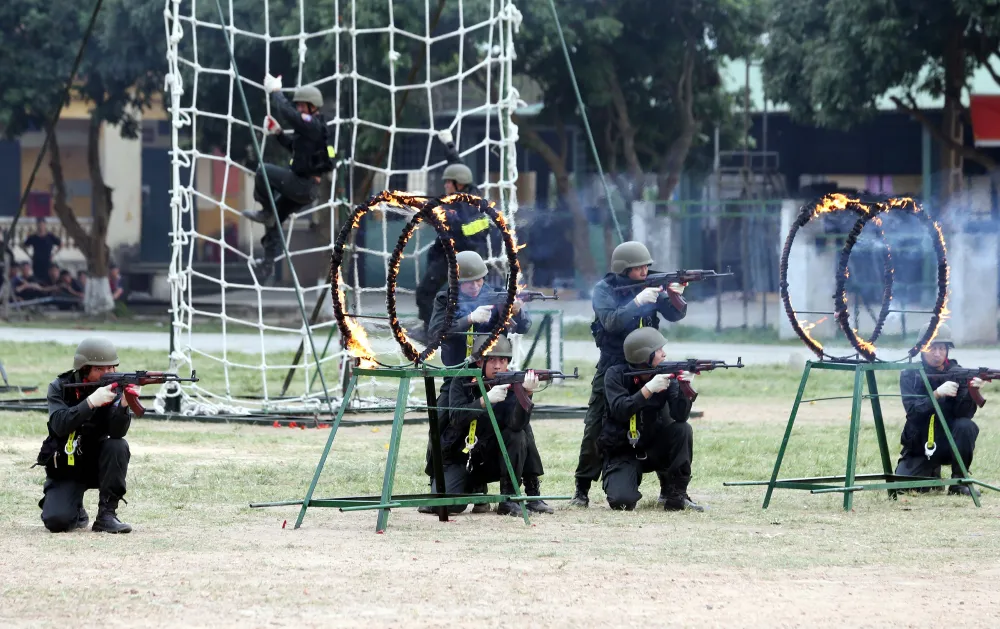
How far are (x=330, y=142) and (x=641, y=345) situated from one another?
7627 millimetres

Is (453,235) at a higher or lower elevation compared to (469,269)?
higher

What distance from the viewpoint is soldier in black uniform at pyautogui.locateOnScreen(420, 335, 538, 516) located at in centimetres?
991

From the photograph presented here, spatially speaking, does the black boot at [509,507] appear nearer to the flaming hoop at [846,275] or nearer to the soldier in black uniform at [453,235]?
the flaming hoop at [846,275]

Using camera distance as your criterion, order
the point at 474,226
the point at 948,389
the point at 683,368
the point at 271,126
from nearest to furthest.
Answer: the point at 683,368 → the point at 948,389 → the point at 474,226 → the point at 271,126

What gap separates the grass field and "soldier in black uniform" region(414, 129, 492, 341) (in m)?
1.80

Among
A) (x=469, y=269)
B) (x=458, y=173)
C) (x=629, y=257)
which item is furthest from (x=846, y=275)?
(x=458, y=173)

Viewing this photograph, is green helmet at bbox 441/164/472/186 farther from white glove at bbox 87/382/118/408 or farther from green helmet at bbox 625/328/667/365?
white glove at bbox 87/382/118/408

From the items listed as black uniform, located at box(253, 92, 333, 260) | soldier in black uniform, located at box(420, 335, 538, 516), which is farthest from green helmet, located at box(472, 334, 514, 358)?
black uniform, located at box(253, 92, 333, 260)

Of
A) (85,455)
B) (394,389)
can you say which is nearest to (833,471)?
(85,455)

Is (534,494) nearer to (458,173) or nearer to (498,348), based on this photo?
(498,348)

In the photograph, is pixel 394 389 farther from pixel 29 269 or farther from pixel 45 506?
pixel 29 269

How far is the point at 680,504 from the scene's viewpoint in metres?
9.98

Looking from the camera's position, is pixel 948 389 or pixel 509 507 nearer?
pixel 509 507

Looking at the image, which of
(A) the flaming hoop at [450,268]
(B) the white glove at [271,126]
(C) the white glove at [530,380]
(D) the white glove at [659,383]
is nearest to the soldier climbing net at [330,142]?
(B) the white glove at [271,126]
